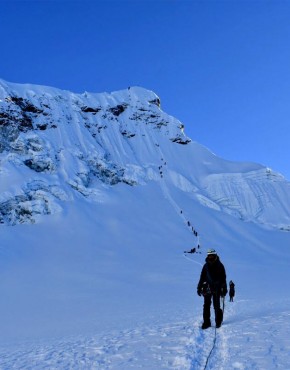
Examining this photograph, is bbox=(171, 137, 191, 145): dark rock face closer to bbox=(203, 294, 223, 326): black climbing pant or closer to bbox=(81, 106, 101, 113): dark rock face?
bbox=(81, 106, 101, 113): dark rock face

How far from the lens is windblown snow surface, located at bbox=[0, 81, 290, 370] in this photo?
784 centimetres

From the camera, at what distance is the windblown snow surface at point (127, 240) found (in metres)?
7.84

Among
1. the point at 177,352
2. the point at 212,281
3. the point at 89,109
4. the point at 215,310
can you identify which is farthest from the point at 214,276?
the point at 89,109

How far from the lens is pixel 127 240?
48.6 metres

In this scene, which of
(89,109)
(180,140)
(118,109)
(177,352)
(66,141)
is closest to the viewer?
(177,352)

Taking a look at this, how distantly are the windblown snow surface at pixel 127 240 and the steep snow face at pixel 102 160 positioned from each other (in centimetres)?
26

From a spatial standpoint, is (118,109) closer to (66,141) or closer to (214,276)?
(66,141)

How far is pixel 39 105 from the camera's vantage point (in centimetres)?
7662

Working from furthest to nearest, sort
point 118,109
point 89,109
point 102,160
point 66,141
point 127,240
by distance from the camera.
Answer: point 118,109 < point 89,109 < point 66,141 < point 102,160 < point 127,240

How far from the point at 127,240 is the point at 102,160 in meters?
24.5

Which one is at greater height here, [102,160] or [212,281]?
[102,160]

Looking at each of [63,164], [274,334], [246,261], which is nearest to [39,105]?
[63,164]

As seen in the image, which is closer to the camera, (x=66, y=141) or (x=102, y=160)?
(x=102, y=160)

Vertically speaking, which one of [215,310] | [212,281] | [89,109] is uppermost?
[89,109]
